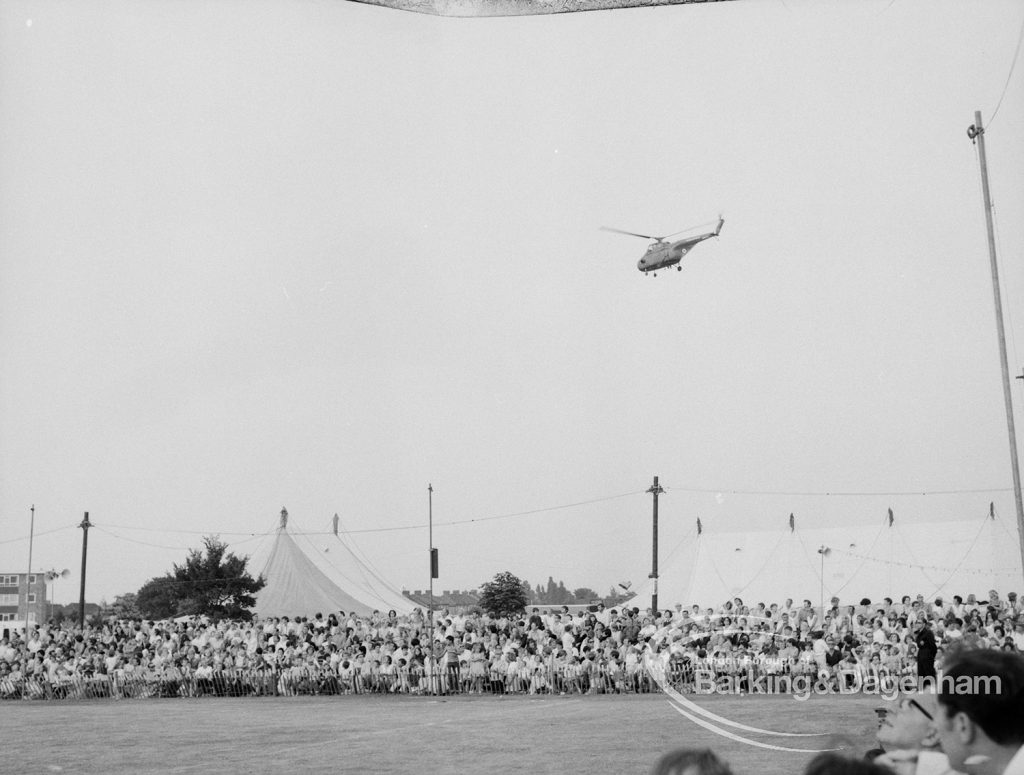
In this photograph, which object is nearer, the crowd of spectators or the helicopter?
the helicopter

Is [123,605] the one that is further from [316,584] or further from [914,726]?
[914,726]

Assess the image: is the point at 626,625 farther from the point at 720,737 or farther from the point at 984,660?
the point at 984,660

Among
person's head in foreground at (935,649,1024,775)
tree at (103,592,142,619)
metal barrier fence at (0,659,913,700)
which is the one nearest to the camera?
person's head in foreground at (935,649,1024,775)

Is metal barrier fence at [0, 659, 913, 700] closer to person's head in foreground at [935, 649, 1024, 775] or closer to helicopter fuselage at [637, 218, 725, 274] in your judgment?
helicopter fuselage at [637, 218, 725, 274]

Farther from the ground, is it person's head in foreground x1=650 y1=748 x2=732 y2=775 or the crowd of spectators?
person's head in foreground x1=650 y1=748 x2=732 y2=775

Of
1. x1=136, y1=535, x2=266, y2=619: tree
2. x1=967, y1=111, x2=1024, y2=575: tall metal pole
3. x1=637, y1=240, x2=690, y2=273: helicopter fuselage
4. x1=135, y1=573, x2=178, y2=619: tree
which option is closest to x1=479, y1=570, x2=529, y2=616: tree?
x1=136, y1=535, x2=266, y2=619: tree

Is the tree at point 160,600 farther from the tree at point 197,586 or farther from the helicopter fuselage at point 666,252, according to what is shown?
the helicopter fuselage at point 666,252
